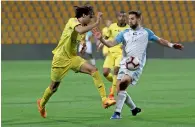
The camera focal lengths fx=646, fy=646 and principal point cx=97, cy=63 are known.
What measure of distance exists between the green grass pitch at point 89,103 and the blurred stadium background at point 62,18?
1242cm

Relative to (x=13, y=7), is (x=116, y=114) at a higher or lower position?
higher

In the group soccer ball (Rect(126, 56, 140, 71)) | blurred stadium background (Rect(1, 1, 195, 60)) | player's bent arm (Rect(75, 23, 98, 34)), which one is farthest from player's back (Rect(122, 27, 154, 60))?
blurred stadium background (Rect(1, 1, 195, 60))

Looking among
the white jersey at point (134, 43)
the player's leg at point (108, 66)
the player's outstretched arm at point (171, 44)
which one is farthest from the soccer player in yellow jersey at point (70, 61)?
the player's leg at point (108, 66)

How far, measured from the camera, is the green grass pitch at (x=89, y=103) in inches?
392

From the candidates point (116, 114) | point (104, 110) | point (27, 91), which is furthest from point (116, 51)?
point (116, 114)

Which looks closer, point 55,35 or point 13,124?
point 13,124

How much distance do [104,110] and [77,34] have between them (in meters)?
1.59

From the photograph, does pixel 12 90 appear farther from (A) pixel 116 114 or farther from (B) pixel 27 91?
(A) pixel 116 114

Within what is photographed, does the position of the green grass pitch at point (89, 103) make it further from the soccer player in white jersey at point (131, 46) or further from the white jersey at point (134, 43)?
the white jersey at point (134, 43)

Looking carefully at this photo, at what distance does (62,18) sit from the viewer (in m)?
34.0

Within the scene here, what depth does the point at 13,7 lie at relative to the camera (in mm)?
34000

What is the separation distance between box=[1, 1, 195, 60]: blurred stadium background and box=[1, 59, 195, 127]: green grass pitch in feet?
40.8

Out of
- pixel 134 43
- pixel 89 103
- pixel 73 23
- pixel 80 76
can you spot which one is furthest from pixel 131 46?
pixel 80 76

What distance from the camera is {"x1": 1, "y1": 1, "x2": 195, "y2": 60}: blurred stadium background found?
1329 inches
